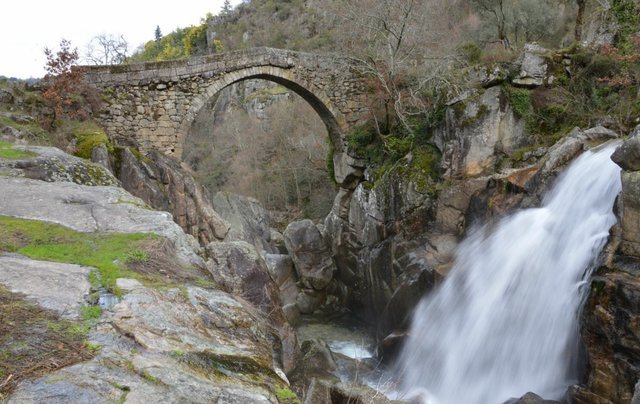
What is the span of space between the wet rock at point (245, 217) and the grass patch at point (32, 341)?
14.0 m

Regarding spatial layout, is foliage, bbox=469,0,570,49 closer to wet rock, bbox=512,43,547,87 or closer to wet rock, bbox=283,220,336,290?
wet rock, bbox=512,43,547,87

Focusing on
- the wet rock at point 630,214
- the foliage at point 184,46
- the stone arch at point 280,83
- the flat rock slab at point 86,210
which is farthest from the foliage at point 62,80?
the foliage at point 184,46

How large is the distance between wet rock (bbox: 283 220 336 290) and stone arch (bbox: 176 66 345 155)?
3.08 m

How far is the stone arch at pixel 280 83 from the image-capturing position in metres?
13.5

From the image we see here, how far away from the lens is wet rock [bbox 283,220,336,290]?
15.2 meters

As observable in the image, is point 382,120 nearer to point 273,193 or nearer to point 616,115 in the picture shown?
point 616,115

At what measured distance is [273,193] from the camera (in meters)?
27.1

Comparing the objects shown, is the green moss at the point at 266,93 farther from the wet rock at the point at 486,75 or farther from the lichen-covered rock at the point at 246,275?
the lichen-covered rock at the point at 246,275

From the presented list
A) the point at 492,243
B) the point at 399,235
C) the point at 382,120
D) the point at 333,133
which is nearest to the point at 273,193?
the point at 333,133

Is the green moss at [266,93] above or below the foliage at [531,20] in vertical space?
below

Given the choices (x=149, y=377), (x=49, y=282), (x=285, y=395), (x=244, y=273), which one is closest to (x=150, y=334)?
(x=149, y=377)

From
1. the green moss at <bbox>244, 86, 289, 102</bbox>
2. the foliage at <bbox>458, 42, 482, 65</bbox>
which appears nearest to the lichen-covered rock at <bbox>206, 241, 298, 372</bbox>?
the foliage at <bbox>458, 42, 482, 65</bbox>

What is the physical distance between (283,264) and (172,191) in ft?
16.8

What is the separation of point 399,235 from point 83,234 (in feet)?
28.7
